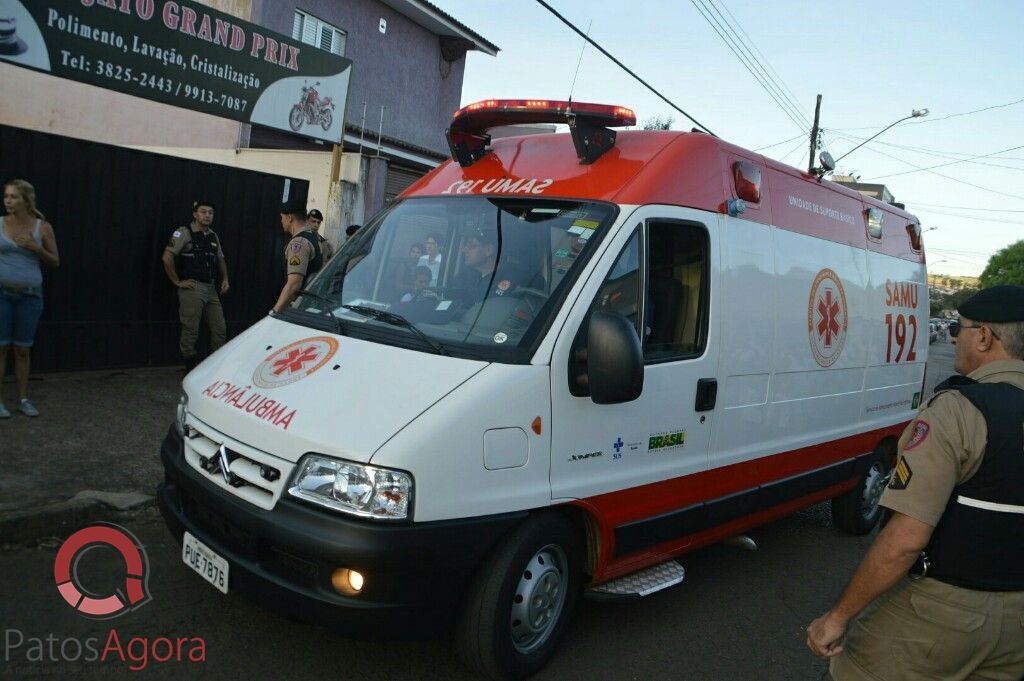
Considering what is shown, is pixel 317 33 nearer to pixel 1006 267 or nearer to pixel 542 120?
pixel 542 120

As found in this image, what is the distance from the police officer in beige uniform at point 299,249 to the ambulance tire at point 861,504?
16.2 feet

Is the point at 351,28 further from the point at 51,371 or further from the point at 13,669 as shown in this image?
the point at 13,669

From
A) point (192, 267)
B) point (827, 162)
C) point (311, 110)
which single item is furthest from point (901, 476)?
point (311, 110)

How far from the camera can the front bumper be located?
2908 millimetres

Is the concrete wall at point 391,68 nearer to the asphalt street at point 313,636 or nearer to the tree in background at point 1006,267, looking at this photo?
the asphalt street at point 313,636

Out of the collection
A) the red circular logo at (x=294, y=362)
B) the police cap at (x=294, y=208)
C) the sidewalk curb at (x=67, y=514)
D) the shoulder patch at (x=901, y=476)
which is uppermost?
the police cap at (x=294, y=208)

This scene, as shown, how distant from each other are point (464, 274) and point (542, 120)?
102 centimetres

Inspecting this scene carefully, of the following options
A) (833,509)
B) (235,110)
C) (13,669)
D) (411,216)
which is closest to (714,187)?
(411,216)

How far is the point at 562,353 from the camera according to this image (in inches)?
134

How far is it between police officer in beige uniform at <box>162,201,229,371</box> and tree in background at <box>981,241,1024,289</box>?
100777mm

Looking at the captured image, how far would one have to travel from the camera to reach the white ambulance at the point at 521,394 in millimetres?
3020

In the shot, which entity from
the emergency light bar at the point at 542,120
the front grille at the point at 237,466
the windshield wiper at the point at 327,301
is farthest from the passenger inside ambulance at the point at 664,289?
the front grille at the point at 237,466

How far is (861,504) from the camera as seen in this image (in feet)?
20.4

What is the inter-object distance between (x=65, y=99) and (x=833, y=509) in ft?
46.0
